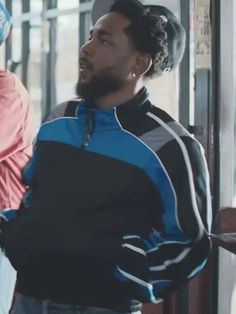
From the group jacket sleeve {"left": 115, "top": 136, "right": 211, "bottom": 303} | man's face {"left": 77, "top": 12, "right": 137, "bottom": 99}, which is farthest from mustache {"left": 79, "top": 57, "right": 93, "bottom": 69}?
jacket sleeve {"left": 115, "top": 136, "right": 211, "bottom": 303}

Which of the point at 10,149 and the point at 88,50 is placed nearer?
the point at 88,50

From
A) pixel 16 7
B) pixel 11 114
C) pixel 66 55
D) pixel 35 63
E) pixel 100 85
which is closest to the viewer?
pixel 100 85

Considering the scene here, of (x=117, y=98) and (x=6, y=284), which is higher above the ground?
(x=117, y=98)

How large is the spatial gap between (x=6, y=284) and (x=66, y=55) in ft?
8.17

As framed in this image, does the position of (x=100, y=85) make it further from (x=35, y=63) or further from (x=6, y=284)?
(x=35, y=63)

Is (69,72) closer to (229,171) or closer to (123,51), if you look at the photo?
(229,171)

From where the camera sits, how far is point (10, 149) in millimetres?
2301

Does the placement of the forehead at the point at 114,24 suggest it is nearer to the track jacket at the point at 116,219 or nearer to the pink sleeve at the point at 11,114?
the track jacket at the point at 116,219

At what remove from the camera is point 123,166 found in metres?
1.60

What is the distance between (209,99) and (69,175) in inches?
40.8

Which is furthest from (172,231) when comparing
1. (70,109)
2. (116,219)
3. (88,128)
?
(70,109)

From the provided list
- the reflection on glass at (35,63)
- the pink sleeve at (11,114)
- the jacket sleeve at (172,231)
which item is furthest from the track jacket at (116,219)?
the reflection on glass at (35,63)

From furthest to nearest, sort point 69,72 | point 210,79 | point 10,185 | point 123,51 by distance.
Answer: point 69,72, point 210,79, point 10,185, point 123,51

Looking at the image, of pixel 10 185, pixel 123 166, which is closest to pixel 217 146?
pixel 10 185
